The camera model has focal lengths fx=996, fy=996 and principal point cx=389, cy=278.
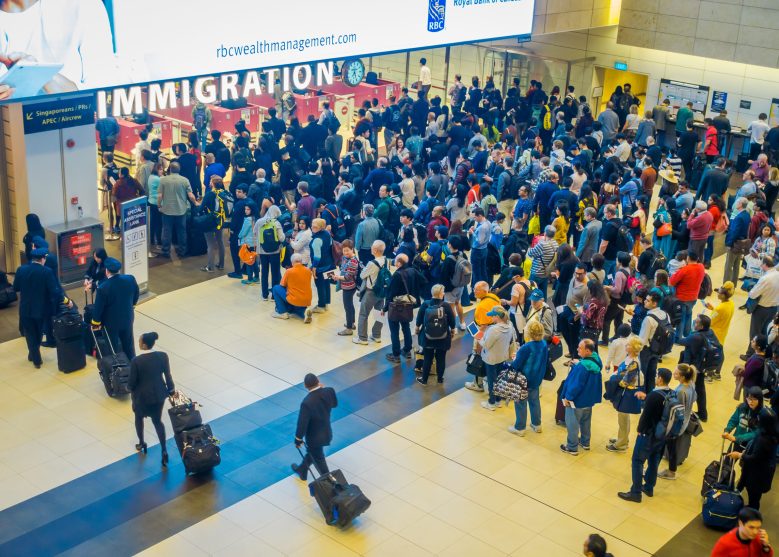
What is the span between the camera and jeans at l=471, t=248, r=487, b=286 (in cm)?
1433

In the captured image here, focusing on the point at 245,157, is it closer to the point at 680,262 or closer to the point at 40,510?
the point at 680,262

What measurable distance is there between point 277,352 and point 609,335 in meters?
4.73

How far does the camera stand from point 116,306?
11.5m

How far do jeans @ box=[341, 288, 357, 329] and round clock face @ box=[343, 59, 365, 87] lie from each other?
7.79 metres

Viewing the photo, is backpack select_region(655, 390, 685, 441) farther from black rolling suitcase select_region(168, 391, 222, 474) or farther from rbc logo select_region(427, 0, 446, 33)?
rbc logo select_region(427, 0, 446, 33)

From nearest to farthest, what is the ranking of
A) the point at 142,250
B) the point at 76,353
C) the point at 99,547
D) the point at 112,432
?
the point at 99,547 → the point at 112,432 → the point at 76,353 → the point at 142,250

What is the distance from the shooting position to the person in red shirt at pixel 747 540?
7234 mm

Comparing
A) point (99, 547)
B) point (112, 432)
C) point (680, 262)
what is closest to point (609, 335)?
point (680, 262)

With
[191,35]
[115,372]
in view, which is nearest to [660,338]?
[115,372]

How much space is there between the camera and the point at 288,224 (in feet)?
48.1

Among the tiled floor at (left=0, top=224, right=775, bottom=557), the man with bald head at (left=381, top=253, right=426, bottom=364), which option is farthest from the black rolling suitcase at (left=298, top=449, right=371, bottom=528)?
the man with bald head at (left=381, top=253, right=426, bottom=364)

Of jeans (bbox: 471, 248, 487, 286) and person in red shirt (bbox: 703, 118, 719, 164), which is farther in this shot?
person in red shirt (bbox: 703, 118, 719, 164)

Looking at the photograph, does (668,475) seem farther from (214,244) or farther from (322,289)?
(214,244)

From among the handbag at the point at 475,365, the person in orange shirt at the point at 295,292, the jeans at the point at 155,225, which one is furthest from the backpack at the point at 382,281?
the jeans at the point at 155,225
